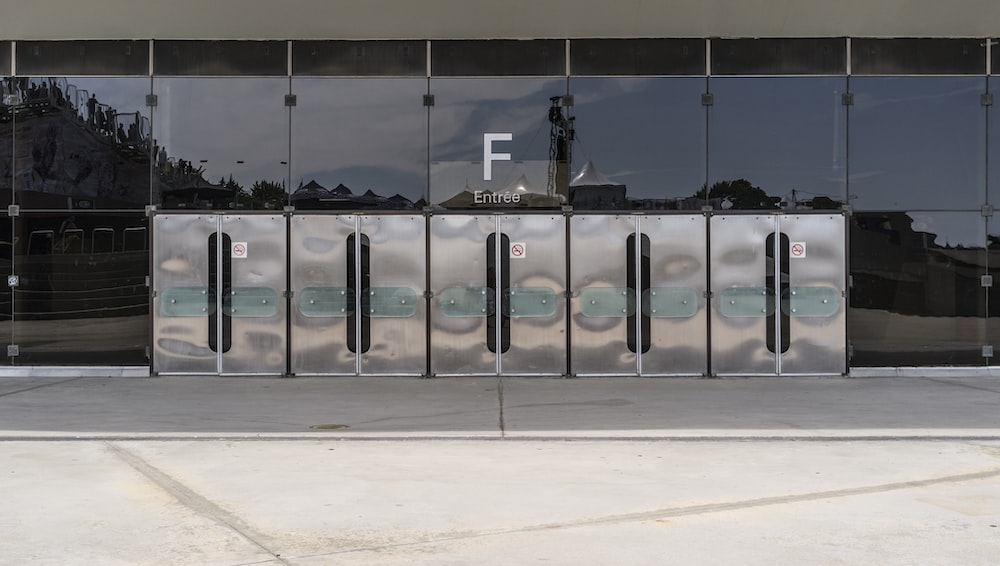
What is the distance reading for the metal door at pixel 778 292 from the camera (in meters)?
14.3

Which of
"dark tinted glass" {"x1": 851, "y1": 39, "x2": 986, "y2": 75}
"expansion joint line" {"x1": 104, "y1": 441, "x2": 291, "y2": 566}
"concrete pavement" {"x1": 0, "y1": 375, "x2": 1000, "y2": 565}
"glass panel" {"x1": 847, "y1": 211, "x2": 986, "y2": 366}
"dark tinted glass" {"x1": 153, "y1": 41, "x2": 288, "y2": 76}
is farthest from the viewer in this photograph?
"dark tinted glass" {"x1": 153, "y1": 41, "x2": 288, "y2": 76}

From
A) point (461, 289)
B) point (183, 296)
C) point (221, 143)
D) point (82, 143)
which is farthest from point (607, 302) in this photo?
point (82, 143)

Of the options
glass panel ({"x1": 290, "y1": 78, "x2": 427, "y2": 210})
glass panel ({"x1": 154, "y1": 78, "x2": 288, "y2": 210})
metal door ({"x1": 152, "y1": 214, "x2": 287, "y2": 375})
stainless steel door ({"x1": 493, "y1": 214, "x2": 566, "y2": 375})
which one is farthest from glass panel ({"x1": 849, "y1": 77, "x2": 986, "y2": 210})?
metal door ({"x1": 152, "y1": 214, "x2": 287, "y2": 375})

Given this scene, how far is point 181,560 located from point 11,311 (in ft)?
33.3

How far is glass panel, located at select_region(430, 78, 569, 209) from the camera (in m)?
14.3

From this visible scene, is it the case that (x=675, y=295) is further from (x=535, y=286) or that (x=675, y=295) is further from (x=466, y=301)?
(x=466, y=301)

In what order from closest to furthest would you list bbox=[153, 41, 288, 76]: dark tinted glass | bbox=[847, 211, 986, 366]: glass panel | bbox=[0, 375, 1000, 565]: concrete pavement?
bbox=[0, 375, 1000, 565]: concrete pavement
bbox=[847, 211, 986, 366]: glass panel
bbox=[153, 41, 288, 76]: dark tinted glass

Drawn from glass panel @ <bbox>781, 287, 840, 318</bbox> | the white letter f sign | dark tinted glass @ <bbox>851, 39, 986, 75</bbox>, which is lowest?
glass panel @ <bbox>781, 287, 840, 318</bbox>

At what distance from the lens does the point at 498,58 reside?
47.0 ft

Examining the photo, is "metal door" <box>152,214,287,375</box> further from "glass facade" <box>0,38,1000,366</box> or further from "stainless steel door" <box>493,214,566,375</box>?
"stainless steel door" <box>493,214,566,375</box>

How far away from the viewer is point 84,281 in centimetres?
1432

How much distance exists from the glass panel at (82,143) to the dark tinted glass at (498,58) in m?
4.22

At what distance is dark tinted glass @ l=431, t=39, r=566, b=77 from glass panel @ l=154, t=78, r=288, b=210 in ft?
7.45

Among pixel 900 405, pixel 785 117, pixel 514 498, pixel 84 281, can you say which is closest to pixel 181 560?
pixel 514 498
